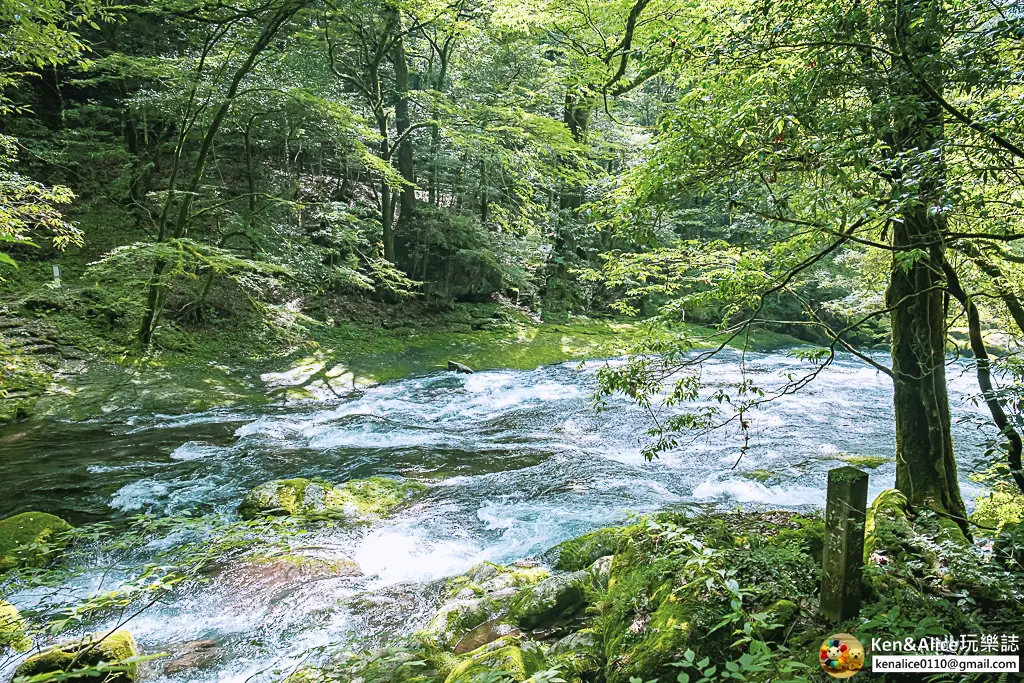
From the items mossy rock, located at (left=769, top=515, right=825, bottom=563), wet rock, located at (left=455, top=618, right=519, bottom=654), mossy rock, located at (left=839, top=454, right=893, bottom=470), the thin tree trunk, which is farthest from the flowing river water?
the thin tree trunk

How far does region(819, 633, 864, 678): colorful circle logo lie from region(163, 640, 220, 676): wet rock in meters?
3.91

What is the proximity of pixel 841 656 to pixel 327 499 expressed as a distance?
5.29 meters

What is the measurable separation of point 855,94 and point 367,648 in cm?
540

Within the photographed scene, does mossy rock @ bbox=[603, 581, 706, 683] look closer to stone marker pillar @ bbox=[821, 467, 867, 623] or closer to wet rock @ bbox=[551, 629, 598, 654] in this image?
wet rock @ bbox=[551, 629, 598, 654]

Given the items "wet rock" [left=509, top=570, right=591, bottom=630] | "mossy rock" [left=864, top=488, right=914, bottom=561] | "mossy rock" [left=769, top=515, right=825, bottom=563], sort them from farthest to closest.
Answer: "wet rock" [left=509, top=570, right=591, bottom=630] < "mossy rock" [left=769, top=515, right=825, bottom=563] < "mossy rock" [left=864, top=488, right=914, bottom=561]

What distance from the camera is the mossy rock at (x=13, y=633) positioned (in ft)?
12.1

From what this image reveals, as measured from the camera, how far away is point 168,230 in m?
13.3

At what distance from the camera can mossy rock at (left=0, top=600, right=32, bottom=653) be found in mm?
3679

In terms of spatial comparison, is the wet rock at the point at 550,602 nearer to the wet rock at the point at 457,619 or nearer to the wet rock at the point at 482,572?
the wet rock at the point at 457,619

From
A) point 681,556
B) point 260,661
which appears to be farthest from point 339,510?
point 681,556

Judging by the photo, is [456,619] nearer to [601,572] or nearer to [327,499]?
[601,572]

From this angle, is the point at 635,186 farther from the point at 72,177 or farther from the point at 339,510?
the point at 72,177

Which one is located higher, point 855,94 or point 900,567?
point 855,94

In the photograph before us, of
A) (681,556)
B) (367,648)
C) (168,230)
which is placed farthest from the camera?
(168,230)
